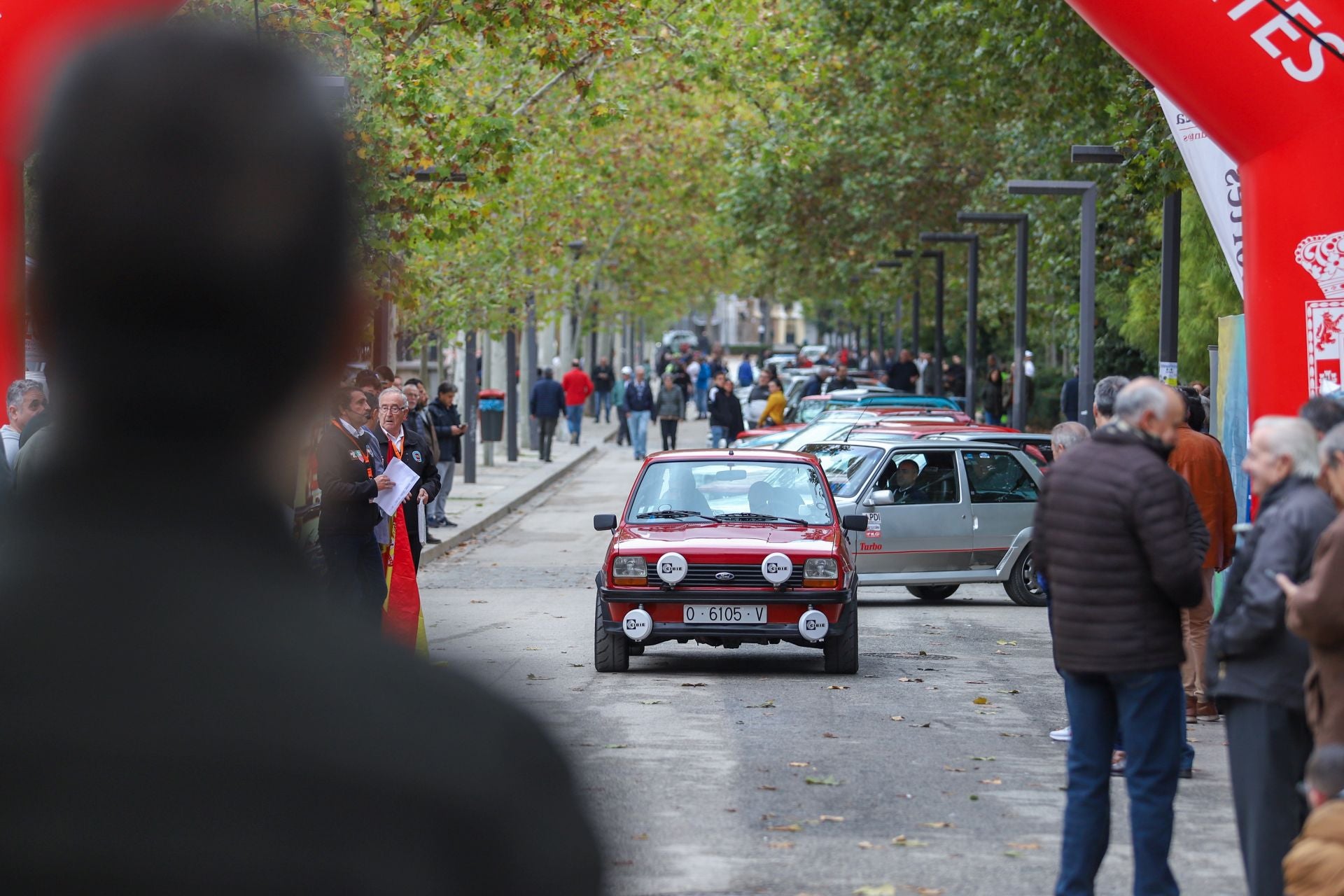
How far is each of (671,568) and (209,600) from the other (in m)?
10.9

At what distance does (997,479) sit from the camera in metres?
17.1

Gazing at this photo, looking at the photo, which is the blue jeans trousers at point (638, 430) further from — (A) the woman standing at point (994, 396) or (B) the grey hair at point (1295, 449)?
(B) the grey hair at point (1295, 449)

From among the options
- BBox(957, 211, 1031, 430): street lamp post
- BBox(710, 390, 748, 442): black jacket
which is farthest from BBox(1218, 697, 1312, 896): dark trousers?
BBox(710, 390, 748, 442): black jacket

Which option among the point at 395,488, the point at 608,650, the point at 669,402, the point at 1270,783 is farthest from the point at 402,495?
the point at 669,402

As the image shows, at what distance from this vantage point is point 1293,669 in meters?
5.86

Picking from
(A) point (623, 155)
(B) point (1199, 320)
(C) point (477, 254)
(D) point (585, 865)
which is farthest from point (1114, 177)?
(D) point (585, 865)

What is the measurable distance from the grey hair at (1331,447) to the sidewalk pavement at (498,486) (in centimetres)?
1400

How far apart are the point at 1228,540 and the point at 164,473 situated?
949 cm

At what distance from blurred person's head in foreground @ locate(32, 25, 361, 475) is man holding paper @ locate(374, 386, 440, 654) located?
28.8 ft

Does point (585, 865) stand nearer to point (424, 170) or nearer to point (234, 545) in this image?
point (234, 545)

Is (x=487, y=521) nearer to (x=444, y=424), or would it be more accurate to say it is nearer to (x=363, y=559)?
(x=444, y=424)

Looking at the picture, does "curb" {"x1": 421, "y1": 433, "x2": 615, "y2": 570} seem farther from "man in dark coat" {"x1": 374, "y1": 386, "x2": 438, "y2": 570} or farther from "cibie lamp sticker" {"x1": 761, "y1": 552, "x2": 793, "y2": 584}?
"cibie lamp sticker" {"x1": 761, "y1": 552, "x2": 793, "y2": 584}

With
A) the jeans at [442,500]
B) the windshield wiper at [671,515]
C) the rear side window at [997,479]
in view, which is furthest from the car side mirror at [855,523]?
the jeans at [442,500]

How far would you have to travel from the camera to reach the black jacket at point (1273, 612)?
19.2 feet
